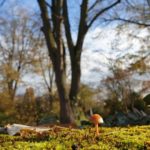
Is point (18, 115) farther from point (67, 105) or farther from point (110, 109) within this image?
point (67, 105)

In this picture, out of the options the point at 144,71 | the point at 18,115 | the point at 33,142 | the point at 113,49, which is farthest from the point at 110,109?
the point at 33,142

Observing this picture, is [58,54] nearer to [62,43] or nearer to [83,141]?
[62,43]

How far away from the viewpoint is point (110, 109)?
21.2 metres

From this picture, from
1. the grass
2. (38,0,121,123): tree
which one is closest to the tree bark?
(38,0,121,123): tree

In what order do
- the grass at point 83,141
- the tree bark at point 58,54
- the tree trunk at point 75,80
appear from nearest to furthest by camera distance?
the grass at point 83,141 < the tree bark at point 58,54 < the tree trunk at point 75,80

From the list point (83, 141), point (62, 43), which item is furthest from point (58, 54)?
point (83, 141)

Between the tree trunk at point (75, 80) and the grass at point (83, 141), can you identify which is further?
the tree trunk at point (75, 80)

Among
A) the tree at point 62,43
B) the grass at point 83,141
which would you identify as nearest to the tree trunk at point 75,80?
the tree at point 62,43

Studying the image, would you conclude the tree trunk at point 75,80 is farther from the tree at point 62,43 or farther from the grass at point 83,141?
the grass at point 83,141

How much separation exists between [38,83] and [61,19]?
25519 mm

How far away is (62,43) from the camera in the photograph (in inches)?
604

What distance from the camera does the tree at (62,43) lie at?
14.7 metres

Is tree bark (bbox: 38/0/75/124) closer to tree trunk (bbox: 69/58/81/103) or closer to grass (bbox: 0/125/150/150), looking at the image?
tree trunk (bbox: 69/58/81/103)

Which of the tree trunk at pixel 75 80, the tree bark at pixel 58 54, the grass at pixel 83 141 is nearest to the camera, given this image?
the grass at pixel 83 141
